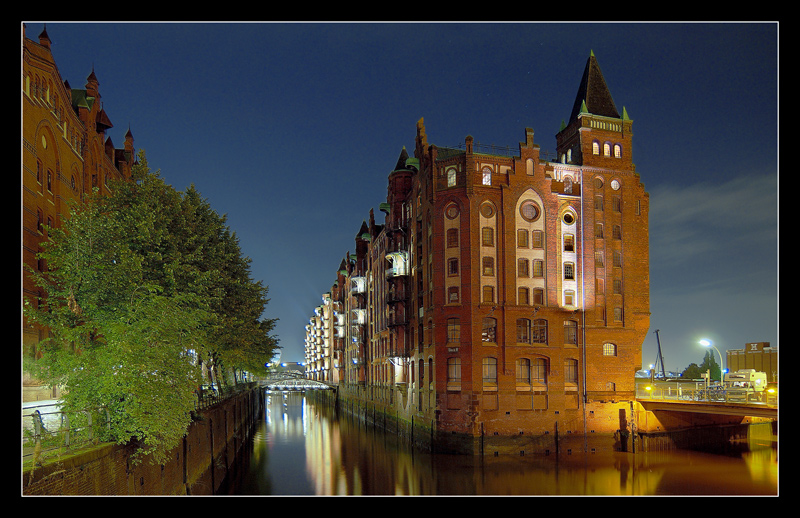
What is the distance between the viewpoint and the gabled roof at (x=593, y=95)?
61406 millimetres

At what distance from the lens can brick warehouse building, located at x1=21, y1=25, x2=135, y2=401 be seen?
124 feet

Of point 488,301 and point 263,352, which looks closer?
point 488,301

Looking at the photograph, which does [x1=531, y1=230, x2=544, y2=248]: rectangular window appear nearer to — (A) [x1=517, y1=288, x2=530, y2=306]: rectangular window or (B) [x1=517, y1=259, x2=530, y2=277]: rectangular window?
(B) [x1=517, y1=259, x2=530, y2=277]: rectangular window

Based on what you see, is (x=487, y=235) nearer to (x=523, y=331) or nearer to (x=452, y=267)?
(x=452, y=267)

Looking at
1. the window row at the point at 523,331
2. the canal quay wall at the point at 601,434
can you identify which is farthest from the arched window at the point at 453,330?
the canal quay wall at the point at 601,434

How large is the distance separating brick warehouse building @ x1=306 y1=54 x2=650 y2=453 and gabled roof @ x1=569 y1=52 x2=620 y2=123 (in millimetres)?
132

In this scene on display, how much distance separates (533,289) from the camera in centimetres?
5697

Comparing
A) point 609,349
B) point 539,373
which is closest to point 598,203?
point 609,349

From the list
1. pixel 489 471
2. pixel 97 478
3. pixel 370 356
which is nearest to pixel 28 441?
pixel 97 478

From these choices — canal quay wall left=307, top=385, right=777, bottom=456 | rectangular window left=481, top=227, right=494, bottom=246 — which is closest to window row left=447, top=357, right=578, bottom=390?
canal quay wall left=307, top=385, right=777, bottom=456

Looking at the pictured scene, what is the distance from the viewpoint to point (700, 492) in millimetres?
41594

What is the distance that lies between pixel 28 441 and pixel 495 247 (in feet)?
131
